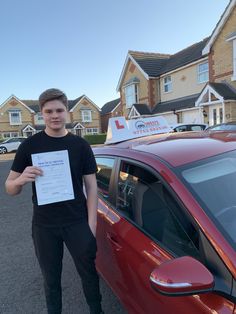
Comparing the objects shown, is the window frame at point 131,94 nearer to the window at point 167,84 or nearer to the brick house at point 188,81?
the brick house at point 188,81

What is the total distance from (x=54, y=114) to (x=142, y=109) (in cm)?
2318

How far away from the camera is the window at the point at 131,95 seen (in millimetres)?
26819

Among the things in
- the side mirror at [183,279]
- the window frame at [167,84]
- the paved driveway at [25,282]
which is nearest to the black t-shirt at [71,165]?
the side mirror at [183,279]

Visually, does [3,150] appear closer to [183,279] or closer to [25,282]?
[25,282]

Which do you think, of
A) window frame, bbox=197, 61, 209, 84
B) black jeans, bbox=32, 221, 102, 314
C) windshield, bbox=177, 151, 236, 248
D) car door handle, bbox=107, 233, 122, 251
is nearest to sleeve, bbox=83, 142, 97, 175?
black jeans, bbox=32, 221, 102, 314

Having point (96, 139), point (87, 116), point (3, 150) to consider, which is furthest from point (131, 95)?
point (87, 116)

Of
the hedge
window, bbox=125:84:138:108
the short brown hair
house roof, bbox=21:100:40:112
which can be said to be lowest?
the hedge

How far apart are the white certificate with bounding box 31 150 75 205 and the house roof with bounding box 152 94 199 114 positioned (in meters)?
18.0

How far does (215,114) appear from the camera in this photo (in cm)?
1691

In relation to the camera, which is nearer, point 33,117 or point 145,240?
point 145,240

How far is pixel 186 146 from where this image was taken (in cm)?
211

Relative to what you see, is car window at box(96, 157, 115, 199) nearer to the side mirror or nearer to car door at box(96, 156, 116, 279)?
car door at box(96, 156, 116, 279)

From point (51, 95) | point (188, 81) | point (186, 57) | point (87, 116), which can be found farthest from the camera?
point (87, 116)

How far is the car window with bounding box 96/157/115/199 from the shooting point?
2.64m
